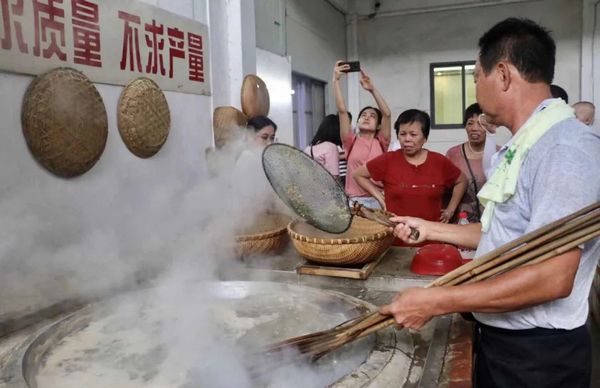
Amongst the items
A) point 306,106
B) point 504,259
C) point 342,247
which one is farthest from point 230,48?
point 504,259

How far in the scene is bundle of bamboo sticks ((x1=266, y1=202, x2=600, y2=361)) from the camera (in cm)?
A: 123

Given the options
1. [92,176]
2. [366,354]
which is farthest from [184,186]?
[366,354]

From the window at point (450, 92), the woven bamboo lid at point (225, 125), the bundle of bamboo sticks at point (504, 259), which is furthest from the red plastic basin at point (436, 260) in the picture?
the window at point (450, 92)

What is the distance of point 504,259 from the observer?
1.34 m

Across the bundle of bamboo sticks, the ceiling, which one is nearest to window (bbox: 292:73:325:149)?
the ceiling

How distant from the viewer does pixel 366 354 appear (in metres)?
1.67

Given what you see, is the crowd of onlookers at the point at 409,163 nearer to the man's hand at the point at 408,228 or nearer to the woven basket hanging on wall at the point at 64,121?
the man's hand at the point at 408,228

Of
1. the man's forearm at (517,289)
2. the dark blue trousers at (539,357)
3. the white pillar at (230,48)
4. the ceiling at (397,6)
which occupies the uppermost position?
the ceiling at (397,6)

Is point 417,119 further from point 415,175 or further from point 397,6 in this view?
point 397,6

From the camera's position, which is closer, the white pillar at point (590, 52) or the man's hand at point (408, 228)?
the man's hand at point (408, 228)

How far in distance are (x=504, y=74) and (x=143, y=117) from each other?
8.41 feet

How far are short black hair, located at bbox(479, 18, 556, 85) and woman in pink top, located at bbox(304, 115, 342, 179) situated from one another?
→ 2.89 meters

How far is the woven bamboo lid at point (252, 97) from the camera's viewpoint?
14.9ft

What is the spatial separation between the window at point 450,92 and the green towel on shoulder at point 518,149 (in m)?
8.17
